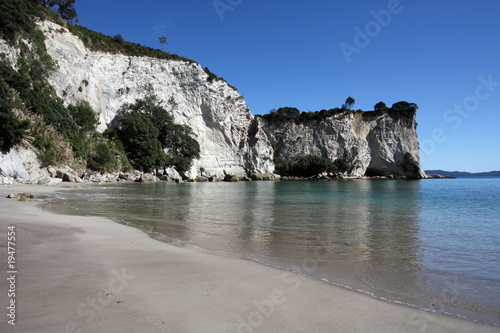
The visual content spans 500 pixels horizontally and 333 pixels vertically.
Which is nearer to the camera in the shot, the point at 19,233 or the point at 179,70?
the point at 19,233

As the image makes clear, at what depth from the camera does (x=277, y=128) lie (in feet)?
244

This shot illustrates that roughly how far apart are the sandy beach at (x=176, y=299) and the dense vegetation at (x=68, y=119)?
67.4 feet

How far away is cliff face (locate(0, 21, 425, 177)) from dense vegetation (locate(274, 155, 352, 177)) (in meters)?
3.95

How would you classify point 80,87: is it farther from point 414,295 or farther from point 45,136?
point 414,295

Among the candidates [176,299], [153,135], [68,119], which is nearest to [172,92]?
[153,135]

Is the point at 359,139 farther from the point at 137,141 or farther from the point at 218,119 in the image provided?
the point at 137,141

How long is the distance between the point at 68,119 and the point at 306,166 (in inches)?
1967

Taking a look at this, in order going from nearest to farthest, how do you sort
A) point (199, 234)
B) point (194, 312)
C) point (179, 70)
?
point (194, 312) → point (199, 234) → point (179, 70)

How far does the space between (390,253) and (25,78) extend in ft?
102

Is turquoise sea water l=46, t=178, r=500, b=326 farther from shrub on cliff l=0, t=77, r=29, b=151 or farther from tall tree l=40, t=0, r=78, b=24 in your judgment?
tall tree l=40, t=0, r=78, b=24

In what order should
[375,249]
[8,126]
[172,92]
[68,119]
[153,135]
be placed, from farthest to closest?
[172,92] < [153,135] < [68,119] < [8,126] < [375,249]

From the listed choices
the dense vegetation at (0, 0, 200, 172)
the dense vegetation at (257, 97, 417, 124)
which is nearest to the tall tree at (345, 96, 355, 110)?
the dense vegetation at (257, 97, 417, 124)

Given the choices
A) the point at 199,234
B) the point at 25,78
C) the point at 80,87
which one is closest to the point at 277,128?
the point at 80,87

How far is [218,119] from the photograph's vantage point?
53.0 meters
